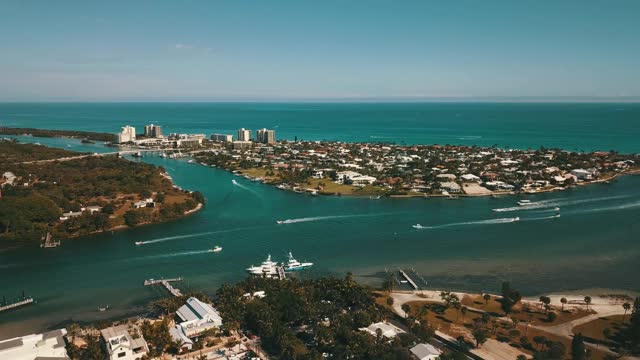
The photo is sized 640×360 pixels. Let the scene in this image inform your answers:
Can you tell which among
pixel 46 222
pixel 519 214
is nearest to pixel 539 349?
pixel 519 214

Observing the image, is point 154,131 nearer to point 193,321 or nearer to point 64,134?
point 64,134

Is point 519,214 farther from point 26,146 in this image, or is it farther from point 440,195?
point 26,146

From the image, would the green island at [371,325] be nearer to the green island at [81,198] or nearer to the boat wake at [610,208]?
the green island at [81,198]

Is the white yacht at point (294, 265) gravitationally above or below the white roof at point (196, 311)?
below

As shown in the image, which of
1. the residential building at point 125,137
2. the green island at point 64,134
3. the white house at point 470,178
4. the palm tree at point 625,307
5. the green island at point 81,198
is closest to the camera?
the palm tree at point 625,307

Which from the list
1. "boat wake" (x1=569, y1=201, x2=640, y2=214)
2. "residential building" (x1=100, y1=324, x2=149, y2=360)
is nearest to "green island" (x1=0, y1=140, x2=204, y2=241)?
"residential building" (x1=100, y1=324, x2=149, y2=360)

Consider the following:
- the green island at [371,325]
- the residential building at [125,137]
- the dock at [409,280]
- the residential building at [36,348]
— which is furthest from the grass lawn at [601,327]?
the residential building at [125,137]
